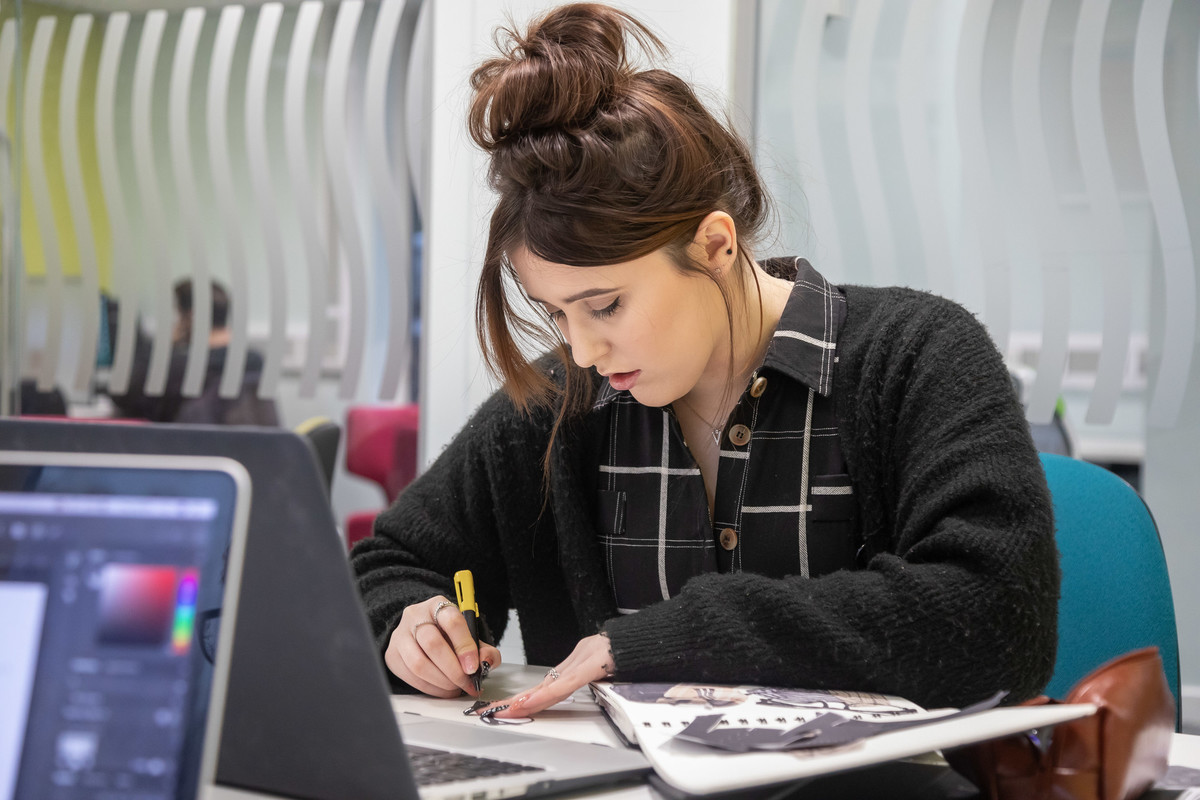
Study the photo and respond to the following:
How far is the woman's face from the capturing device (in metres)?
1.03

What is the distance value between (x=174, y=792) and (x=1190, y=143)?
1.82m

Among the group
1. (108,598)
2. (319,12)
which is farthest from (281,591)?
(319,12)

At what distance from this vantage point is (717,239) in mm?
1088

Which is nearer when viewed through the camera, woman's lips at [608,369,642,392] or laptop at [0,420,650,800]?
laptop at [0,420,650,800]

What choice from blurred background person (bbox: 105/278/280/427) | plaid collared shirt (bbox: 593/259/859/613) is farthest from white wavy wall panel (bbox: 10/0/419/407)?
plaid collared shirt (bbox: 593/259/859/613)

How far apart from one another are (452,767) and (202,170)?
6.88ft

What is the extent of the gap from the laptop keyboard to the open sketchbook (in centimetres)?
9

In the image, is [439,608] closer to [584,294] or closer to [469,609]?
[469,609]

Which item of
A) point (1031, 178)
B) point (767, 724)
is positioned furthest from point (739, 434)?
point (1031, 178)

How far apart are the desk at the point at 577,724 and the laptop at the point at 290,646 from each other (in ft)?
0.60

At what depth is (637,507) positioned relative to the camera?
3.92 ft

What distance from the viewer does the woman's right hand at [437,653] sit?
0.92 metres

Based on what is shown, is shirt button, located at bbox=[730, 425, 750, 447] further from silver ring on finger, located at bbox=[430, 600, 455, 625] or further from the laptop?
the laptop

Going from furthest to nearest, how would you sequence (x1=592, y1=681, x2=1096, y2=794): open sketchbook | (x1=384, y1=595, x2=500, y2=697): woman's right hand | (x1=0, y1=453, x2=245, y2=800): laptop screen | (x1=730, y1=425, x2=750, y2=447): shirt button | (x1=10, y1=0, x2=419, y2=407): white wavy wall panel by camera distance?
(x1=10, y1=0, x2=419, y2=407): white wavy wall panel < (x1=730, y1=425, x2=750, y2=447): shirt button < (x1=384, y1=595, x2=500, y2=697): woman's right hand < (x1=592, y1=681, x2=1096, y2=794): open sketchbook < (x1=0, y1=453, x2=245, y2=800): laptop screen
